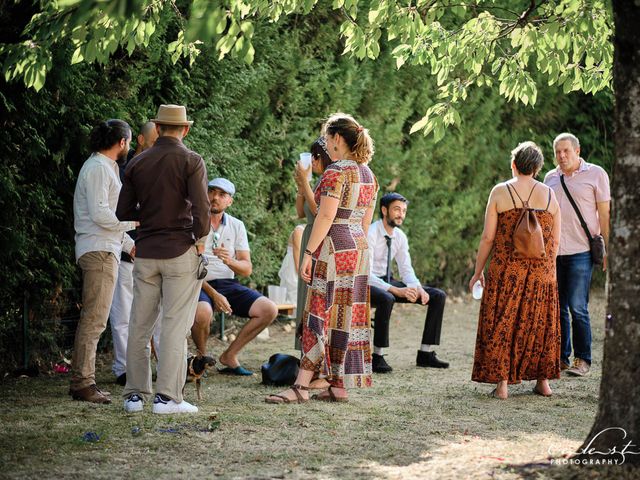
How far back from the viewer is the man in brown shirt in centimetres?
605

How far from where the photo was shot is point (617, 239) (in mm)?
4602

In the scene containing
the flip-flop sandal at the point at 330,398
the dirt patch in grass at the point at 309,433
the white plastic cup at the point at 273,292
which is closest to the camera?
the dirt patch in grass at the point at 309,433

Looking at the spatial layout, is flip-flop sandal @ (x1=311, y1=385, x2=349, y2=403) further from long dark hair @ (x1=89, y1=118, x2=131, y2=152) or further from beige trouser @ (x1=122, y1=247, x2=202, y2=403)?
long dark hair @ (x1=89, y1=118, x2=131, y2=152)

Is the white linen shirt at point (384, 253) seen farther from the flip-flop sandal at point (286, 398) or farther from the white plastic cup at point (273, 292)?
the flip-flop sandal at point (286, 398)

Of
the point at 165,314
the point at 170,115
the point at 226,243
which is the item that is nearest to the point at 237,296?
the point at 226,243

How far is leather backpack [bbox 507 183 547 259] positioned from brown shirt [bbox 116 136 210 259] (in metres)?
2.32

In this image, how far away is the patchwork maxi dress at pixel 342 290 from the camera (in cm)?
663

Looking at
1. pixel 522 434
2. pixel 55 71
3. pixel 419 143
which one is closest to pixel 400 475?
pixel 522 434

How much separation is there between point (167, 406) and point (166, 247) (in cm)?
102

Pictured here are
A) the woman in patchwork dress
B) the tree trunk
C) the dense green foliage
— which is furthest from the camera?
the dense green foliage

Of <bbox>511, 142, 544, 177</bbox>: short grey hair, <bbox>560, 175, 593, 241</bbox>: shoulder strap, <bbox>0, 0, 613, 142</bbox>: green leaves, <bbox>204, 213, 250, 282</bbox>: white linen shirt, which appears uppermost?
<bbox>0, 0, 613, 142</bbox>: green leaves

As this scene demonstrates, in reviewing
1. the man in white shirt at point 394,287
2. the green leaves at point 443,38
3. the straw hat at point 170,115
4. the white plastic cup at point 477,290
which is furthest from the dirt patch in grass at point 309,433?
the green leaves at point 443,38

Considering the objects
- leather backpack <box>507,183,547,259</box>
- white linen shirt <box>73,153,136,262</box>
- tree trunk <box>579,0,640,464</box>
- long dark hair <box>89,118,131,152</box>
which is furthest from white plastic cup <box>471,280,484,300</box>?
long dark hair <box>89,118,131,152</box>

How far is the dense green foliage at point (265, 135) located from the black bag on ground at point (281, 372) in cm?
187
